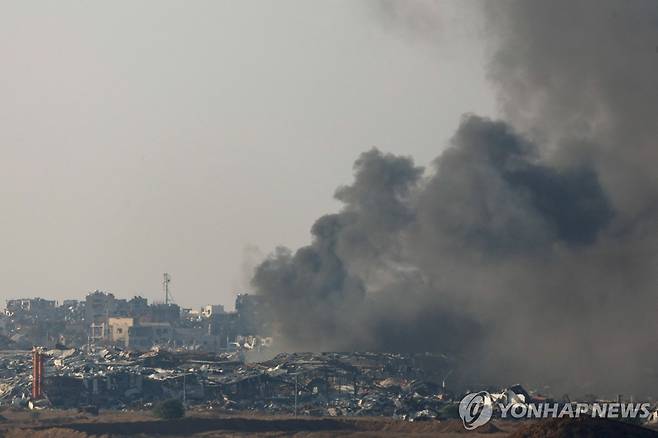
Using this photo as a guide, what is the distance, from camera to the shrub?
83.4 metres

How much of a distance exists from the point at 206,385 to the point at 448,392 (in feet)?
53.6

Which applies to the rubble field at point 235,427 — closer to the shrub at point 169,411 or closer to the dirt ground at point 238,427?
the dirt ground at point 238,427

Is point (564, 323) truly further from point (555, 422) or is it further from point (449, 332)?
point (555, 422)

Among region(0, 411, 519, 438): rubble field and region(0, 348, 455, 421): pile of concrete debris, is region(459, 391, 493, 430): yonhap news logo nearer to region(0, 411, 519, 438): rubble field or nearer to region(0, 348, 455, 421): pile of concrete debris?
region(0, 411, 519, 438): rubble field

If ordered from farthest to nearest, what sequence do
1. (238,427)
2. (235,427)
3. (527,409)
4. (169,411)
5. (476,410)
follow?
(169,411) → (476,410) → (527,409) → (238,427) → (235,427)

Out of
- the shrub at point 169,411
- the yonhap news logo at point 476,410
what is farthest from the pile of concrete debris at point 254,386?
the shrub at point 169,411

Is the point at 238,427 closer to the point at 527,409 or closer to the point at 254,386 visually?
the point at 527,409

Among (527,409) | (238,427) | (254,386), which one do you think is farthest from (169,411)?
(527,409)

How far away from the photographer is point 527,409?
80.1 m

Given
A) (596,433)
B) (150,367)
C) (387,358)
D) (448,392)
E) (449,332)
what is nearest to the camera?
(596,433)

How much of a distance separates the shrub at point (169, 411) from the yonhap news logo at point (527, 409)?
15.7m

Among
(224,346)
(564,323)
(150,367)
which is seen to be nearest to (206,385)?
(150,367)

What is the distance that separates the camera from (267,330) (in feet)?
495

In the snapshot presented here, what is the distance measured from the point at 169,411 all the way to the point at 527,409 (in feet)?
65.1
